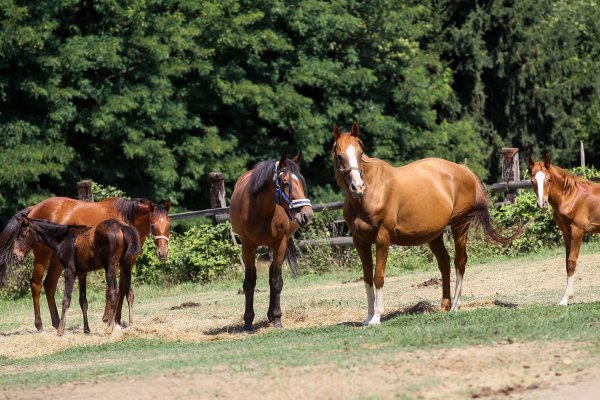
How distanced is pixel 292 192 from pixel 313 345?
250 cm

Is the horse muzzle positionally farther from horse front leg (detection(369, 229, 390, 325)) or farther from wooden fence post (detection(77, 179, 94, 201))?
wooden fence post (detection(77, 179, 94, 201))

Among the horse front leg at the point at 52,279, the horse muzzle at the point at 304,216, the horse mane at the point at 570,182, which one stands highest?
the horse mane at the point at 570,182

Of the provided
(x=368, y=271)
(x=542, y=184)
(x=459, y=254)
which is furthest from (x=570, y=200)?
(x=368, y=271)

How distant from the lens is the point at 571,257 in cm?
1416

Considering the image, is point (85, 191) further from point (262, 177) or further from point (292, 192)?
point (292, 192)

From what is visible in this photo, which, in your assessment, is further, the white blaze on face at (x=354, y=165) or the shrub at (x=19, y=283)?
the shrub at (x=19, y=283)

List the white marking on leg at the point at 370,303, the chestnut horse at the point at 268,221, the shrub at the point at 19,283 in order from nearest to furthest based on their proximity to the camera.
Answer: the white marking on leg at the point at 370,303 < the chestnut horse at the point at 268,221 < the shrub at the point at 19,283

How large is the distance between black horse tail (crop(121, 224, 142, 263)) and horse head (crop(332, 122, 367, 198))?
3.33m

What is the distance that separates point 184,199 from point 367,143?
16.8 feet

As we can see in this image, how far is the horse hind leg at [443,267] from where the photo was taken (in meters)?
14.1

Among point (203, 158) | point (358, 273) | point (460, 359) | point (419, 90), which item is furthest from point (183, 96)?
point (460, 359)

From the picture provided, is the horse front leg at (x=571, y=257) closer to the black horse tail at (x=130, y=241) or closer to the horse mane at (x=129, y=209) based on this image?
the black horse tail at (x=130, y=241)

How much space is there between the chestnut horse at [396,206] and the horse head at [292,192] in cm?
47

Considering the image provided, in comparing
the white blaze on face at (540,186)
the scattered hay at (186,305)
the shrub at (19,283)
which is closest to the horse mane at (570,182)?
the white blaze on face at (540,186)
